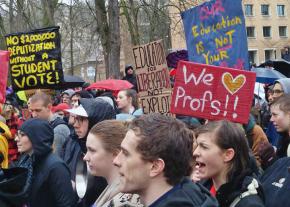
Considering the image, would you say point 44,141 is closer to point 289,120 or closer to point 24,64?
point 289,120

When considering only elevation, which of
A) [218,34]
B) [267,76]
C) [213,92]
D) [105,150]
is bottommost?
[105,150]

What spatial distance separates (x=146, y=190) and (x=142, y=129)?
0.28 m

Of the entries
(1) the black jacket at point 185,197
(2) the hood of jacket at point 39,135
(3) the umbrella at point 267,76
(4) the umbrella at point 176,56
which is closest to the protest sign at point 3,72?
(2) the hood of jacket at point 39,135

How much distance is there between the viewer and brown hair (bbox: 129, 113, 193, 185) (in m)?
2.47

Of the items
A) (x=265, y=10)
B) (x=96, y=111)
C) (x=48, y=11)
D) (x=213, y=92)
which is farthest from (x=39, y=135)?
(x=265, y=10)

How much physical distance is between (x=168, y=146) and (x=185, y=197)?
244 mm

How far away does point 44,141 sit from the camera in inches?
174

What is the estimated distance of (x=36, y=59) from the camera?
8.02 m

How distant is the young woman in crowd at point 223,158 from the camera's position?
3.27 meters

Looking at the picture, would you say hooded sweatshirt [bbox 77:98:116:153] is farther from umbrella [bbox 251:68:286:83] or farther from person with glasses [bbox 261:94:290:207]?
umbrella [bbox 251:68:286:83]

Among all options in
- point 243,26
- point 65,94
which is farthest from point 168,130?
point 65,94

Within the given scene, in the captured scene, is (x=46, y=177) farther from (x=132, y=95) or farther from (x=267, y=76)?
(x=267, y=76)

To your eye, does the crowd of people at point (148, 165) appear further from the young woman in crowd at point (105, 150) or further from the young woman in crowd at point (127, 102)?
the young woman in crowd at point (127, 102)

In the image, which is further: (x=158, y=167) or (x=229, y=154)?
(x=229, y=154)
